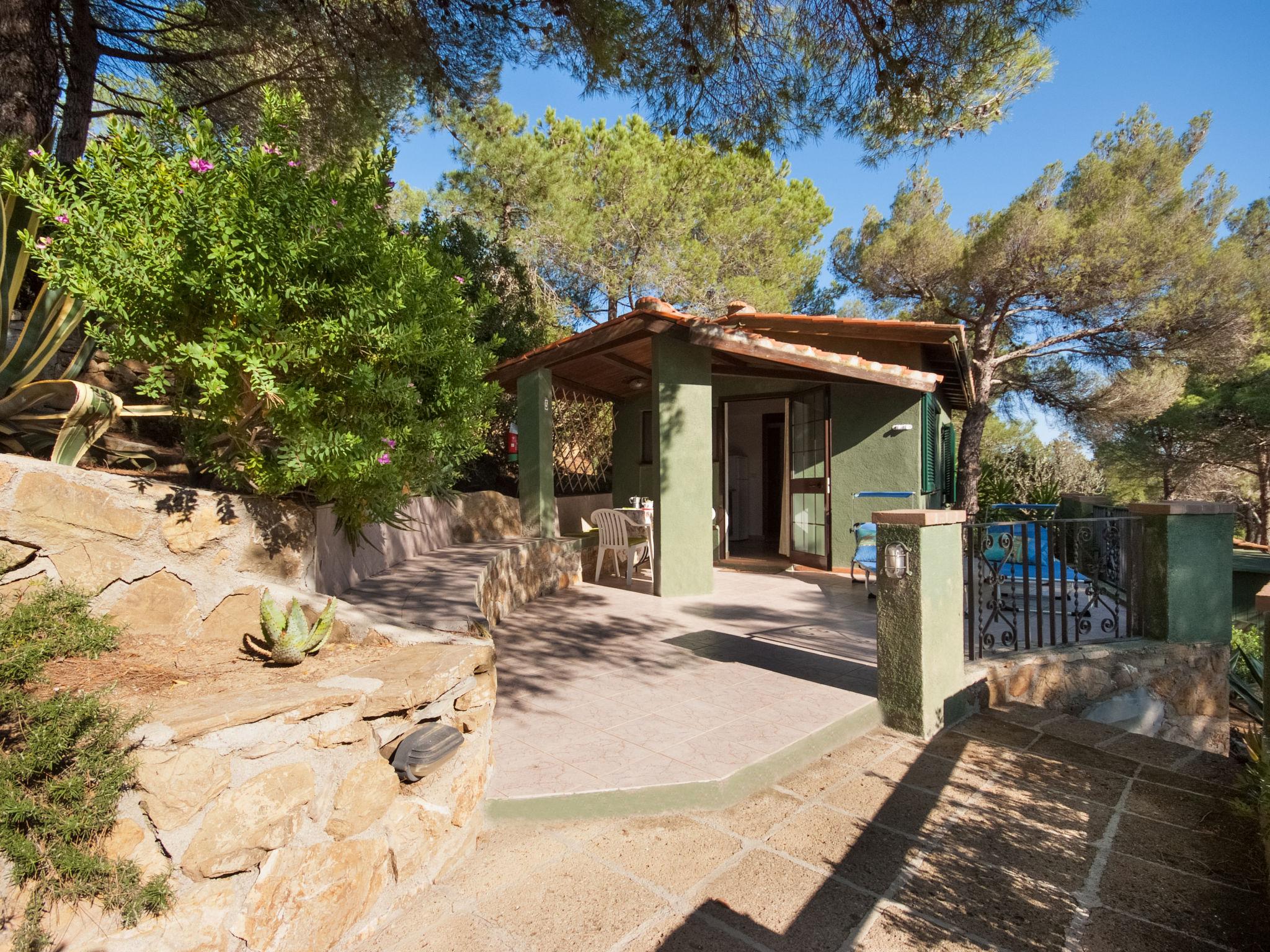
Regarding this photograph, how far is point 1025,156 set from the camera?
512 inches

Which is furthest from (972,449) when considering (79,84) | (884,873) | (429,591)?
(79,84)

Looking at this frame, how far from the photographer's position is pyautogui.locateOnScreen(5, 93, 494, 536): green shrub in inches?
96.3

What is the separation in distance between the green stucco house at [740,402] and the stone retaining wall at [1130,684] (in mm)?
3218

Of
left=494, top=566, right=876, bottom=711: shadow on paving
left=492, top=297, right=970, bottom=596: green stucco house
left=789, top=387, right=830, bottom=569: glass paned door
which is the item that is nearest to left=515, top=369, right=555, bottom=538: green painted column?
left=492, top=297, right=970, bottom=596: green stucco house

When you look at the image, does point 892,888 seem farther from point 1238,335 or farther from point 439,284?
point 1238,335

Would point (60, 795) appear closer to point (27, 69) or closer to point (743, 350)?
point (27, 69)

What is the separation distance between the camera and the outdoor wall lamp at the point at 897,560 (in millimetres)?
3732

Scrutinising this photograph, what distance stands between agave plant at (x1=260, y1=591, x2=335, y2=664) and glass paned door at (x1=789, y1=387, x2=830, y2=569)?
710cm

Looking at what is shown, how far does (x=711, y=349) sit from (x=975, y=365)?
9.64 meters

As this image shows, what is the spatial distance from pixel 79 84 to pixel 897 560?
19.9 feet

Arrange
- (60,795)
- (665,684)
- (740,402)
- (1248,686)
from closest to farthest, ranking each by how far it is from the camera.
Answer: (60,795)
(665,684)
(1248,686)
(740,402)

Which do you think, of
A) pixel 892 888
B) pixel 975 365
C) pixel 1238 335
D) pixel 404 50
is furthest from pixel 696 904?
pixel 1238 335

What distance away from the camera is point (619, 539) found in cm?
748

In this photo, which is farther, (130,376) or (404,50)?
(404,50)
